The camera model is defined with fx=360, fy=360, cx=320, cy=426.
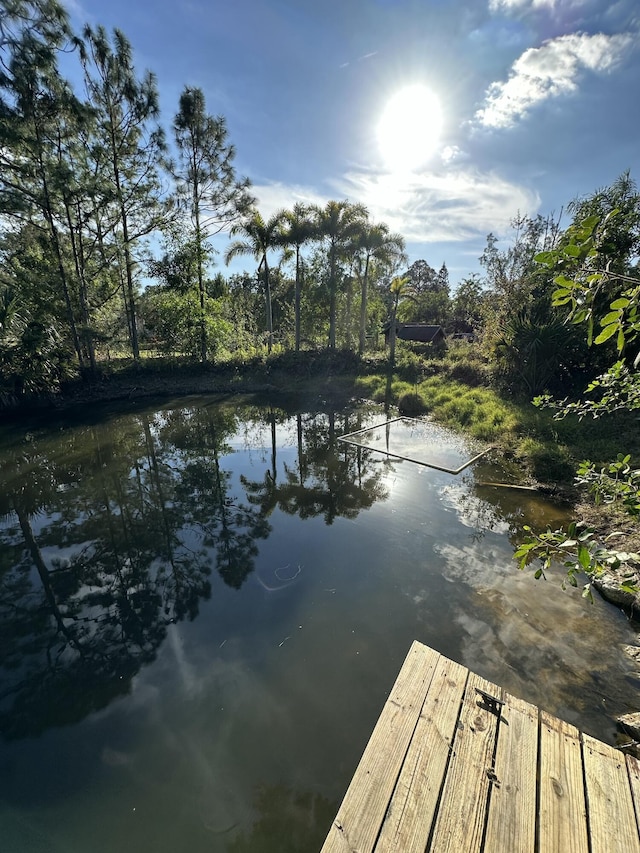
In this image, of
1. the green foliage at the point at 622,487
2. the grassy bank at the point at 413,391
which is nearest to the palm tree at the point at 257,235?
the grassy bank at the point at 413,391

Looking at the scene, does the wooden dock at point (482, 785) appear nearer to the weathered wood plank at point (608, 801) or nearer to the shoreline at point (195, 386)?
the weathered wood plank at point (608, 801)

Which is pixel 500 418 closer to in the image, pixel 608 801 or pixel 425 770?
pixel 608 801

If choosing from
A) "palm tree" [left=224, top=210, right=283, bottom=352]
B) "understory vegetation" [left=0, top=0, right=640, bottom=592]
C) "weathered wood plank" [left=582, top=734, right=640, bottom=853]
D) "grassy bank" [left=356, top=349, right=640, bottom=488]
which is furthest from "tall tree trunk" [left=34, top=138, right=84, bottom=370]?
"weathered wood plank" [left=582, top=734, right=640, bottom=853]

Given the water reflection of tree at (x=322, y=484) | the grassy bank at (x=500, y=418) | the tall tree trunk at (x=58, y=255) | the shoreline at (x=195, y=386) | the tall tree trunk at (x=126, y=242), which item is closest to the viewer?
the water reflection of tree at (x=322, y=484)

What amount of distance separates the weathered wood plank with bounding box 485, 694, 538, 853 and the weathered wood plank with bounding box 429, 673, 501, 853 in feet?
0.13

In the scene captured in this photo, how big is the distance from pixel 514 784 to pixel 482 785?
150 millimetres

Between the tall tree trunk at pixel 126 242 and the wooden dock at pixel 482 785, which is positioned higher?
the tall tree trunk at pixel 126 242

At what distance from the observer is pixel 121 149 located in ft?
40.2

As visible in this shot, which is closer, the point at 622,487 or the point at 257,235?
the point at 622,487

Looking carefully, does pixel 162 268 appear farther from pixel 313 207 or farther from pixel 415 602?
pixel 415 602

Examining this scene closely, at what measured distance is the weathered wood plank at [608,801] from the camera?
1483mm

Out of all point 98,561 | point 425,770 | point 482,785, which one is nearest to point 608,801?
point 482,785

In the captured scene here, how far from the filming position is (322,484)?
6.17 meters

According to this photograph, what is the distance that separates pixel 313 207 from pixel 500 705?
15.9 meters
